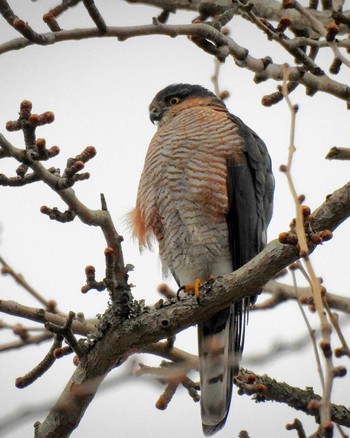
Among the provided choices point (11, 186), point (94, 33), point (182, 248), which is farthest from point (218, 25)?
point (182, 248)

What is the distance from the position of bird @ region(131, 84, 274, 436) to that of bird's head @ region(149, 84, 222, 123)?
1.10m

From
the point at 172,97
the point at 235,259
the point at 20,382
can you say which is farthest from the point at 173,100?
the point at 20,382

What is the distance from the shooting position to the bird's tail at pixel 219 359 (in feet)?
18.0

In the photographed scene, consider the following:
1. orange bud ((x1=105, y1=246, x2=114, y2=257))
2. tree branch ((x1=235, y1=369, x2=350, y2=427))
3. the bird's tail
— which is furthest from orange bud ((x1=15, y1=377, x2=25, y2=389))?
the bird's tail

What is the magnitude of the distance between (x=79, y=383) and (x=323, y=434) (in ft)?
6.85

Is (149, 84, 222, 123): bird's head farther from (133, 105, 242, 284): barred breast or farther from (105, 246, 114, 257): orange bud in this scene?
(105, 246, 114, 257): orange bud

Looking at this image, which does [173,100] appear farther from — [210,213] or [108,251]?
[108,251]

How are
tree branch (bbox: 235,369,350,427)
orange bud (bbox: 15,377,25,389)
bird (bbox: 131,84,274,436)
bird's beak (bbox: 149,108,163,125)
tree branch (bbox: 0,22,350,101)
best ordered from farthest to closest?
bird's beak (bbox: 149,108,163,125) → bird (bbox: 131,84,274,436) → tree branch (bbox: 235,369,350,427) → orange bud (bbox: 15,377,25,389) → tree branch (bbox: 0,22,350,101)

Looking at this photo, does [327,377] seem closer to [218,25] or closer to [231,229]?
[218,25]

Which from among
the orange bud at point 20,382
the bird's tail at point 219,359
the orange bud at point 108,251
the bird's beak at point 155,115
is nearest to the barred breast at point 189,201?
the bird's tail at point 219,359

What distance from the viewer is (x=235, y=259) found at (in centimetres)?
602

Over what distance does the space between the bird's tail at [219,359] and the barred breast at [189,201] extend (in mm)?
391

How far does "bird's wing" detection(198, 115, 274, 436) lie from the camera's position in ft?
18.2

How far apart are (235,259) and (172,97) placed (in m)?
2.29
